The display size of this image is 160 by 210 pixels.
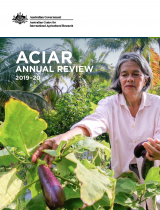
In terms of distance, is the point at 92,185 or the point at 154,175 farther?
the point at 154,175

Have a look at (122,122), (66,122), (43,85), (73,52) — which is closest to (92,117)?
(122,122)

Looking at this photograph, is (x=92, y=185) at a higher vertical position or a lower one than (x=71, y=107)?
higher

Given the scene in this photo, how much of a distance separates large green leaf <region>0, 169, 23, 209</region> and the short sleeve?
0.42 meters

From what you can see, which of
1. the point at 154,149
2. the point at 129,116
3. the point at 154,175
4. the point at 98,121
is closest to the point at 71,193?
the point at 154,175

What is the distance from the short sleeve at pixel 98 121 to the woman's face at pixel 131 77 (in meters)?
0.17

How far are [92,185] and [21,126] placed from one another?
0.21m

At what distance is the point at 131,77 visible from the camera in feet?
4.42

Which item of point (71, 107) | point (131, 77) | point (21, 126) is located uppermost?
point (131, 77)

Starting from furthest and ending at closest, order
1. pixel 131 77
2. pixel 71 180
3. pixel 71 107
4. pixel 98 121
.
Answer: pixel 71 107, pixel 131 77, pixel 98 121, pixel 71 180

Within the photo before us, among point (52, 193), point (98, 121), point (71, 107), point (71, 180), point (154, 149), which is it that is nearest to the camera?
point (52, 193)

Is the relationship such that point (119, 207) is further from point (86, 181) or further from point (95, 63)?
point (95, 63)

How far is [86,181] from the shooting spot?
0.39 metres

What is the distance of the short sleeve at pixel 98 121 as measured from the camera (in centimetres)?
90

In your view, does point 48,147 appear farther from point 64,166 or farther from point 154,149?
point 154,149
